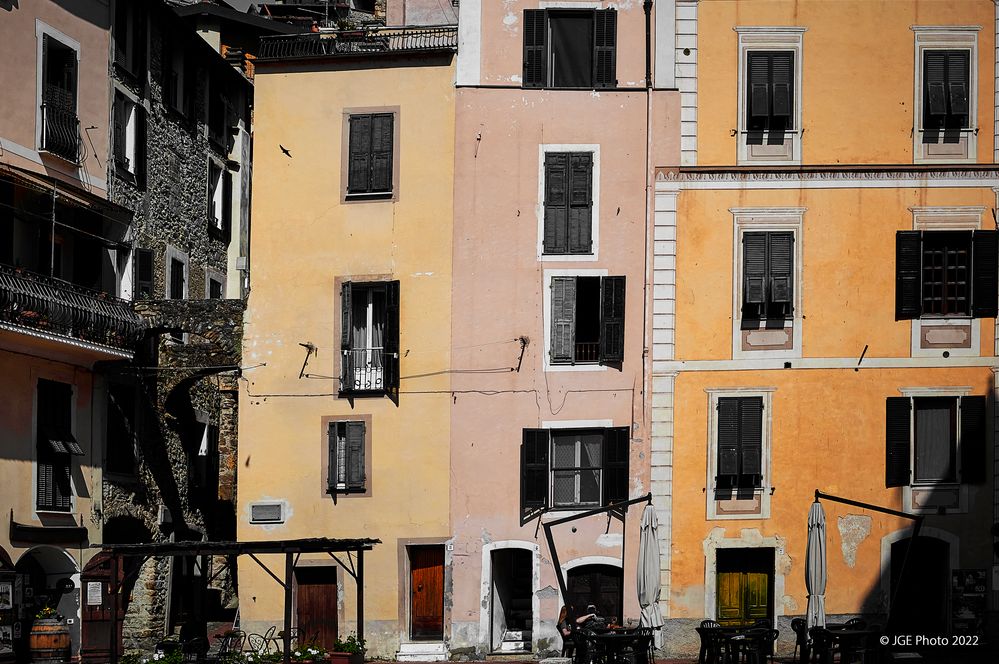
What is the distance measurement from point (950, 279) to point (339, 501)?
1320 cm

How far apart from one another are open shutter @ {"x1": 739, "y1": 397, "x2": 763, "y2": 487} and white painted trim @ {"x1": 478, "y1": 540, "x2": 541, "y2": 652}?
4442mm

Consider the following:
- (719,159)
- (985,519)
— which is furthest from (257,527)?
(985,519)

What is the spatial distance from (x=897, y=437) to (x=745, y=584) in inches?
166

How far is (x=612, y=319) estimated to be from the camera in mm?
33094

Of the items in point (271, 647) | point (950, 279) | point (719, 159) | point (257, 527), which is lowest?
point (271, 647)

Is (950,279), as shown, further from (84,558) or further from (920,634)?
(84,558)

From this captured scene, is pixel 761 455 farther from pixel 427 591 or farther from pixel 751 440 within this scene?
pixel 427 591

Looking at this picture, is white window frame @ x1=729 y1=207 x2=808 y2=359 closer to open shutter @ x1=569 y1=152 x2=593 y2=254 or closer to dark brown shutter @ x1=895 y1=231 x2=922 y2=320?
dark brown shutter @ x1=895 y1=231 x2=922 y2=320

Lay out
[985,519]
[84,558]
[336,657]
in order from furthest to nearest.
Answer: [84,558] < [985,519] < [336,657]

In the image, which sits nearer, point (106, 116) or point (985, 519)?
point (985, 519)

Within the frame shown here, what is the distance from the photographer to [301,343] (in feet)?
112

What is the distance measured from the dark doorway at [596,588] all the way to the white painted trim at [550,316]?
402 cm

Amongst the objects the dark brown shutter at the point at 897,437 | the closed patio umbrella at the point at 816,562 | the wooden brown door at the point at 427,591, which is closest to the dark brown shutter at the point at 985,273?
the dark brown shutter at the point at 897,437

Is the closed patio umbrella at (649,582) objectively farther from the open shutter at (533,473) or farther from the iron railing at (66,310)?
the iron railing at (66,310)
